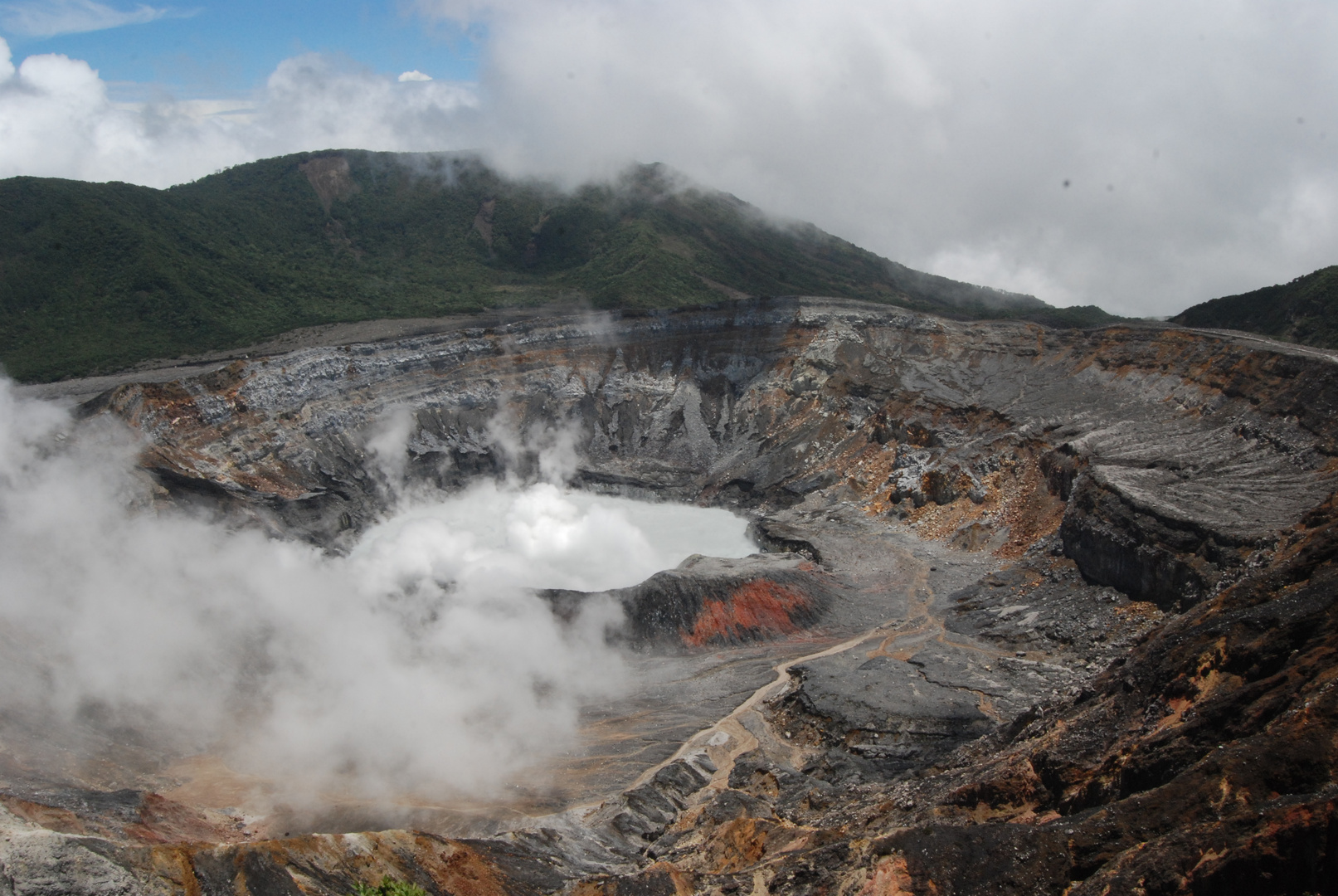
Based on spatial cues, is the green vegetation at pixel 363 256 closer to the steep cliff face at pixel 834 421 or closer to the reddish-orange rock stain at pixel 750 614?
the steep cliff face at pixel 834 421

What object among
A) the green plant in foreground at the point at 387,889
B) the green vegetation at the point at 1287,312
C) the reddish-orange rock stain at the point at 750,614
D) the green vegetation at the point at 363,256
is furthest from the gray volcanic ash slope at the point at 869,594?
the green vegetation at the point at 1287,312

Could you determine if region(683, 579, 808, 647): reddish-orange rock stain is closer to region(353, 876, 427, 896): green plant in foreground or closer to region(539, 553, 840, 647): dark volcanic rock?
region(539, 553, 840, 647): dark volcanic rock

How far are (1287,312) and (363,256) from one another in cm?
9331

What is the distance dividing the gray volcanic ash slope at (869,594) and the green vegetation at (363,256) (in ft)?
40.0

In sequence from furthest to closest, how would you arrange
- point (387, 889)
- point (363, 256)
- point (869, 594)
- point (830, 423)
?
point (363, 256), point (830, 423), point (869, 594), point (387, 889)

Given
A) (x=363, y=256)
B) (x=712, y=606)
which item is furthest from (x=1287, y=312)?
(x=363, y=256)

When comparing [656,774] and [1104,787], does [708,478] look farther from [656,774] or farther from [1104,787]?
[1104,787]

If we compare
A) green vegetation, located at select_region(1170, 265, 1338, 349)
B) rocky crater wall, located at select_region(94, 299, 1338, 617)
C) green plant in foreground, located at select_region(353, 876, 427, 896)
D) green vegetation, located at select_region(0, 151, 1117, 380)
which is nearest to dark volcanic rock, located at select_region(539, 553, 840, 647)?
rocky crater wall, located at select_region(94, 299, 1338, 617)

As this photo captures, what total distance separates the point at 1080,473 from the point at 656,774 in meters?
28.4

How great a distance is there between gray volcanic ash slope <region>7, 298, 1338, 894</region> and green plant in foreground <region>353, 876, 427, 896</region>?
488 mm

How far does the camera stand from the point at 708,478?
63.1m

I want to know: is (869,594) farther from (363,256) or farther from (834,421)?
(363,256)

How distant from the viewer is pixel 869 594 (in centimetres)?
4194

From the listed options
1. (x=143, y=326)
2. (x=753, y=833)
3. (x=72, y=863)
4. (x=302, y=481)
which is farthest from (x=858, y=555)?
(x=143, y=326)
